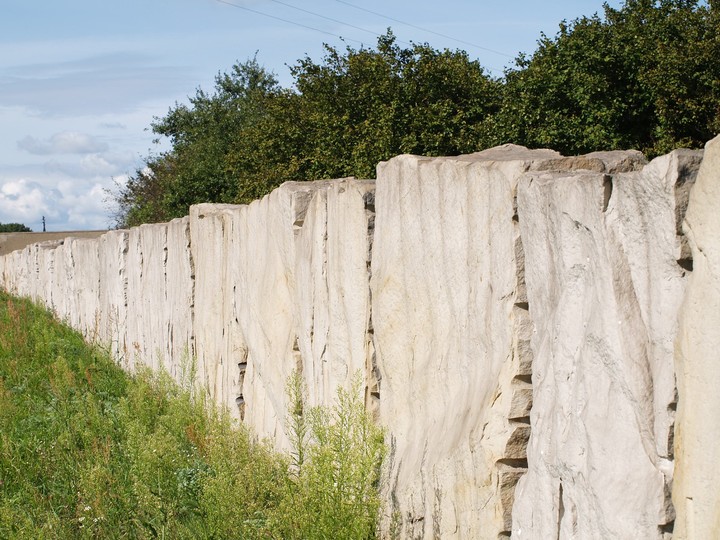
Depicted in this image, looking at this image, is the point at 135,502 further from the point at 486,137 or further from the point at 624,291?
the point at 486,137

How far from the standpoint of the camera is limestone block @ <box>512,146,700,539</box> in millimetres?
2080

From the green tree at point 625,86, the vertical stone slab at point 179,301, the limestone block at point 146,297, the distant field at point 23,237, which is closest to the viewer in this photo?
the vertical stone slab at point 179,301

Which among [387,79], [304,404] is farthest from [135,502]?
[387,79]

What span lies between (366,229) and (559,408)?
60.4 inches

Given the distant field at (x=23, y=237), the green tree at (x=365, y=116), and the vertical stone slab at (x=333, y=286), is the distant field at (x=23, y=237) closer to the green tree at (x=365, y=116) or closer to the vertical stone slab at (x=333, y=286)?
the green tree at (x=365, y=116)

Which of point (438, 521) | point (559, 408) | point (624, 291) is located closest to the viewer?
point (624, 291)

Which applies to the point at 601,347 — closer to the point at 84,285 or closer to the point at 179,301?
the point at 179,301

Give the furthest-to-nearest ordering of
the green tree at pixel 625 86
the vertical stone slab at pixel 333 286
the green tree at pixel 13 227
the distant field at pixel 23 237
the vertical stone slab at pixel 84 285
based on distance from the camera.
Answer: the green tree at pixel 13 227
the distant field at pixel 23 237
the green tree at pixel 625 86
the vertical stone slab at pixel 84 285
the vertical stone slab at pixel 333 286

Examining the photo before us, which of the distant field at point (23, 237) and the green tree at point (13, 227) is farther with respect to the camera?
the green tree at point (13, 227)

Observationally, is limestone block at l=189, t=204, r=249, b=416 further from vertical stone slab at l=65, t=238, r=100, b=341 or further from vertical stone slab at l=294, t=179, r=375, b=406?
vertical stone slab at l=65, t=238, r=100, b=341

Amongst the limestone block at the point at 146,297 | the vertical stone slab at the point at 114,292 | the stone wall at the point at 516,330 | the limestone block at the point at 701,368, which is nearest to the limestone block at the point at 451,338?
the stone wall at the point at 516,330

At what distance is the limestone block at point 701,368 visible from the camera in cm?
187

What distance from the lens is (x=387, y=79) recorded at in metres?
21.6

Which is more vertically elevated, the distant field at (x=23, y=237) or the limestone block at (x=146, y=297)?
the distant field at (x=23, y=237)
